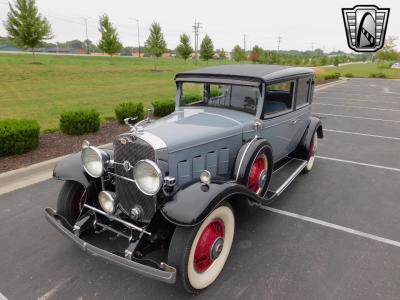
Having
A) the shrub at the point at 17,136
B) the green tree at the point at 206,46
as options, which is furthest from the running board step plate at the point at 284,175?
the green tree at the point at 206,46

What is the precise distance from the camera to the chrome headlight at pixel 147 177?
8.64 ft

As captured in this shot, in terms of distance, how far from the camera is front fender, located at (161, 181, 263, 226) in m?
2.46

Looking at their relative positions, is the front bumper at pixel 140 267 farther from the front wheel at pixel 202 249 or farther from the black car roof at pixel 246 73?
the black car roof at pixel 246 73

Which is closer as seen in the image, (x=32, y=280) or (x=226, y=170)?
(x=32, y=280)

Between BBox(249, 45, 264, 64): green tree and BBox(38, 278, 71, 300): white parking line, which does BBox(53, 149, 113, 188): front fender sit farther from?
BBox(249, 45, 264, 64): green tree

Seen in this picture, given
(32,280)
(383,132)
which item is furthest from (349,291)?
(383,132)

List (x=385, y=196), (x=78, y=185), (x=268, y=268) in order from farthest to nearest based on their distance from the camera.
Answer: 1. (x=385, y=196)
2. (x=78, y=185)
3. (x=268, y=268)

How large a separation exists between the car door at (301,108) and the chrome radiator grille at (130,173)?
284cm

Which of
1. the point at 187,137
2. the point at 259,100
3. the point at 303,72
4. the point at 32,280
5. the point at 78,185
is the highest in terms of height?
the point at 303,72

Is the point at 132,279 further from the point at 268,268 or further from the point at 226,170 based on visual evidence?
the point at 226,170

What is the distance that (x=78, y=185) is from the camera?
347 cm

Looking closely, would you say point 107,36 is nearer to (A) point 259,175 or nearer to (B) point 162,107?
(B) point 162,107

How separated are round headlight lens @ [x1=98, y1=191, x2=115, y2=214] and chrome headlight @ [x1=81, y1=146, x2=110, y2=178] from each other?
0.26 m

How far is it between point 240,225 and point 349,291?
1.41 metres
